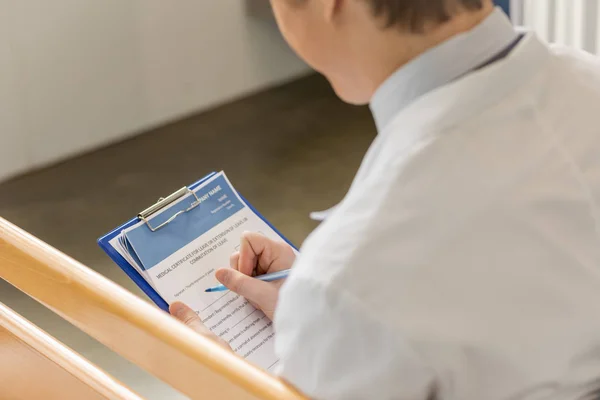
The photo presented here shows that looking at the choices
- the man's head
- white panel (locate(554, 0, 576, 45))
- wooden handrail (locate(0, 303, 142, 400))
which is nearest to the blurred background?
white panel (locate(554, 0, 576, 45))

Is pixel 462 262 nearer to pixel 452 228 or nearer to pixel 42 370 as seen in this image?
pixel 452 228

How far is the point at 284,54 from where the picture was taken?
419 cm

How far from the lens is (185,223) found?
137 cm

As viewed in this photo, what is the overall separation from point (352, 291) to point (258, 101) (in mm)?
3317

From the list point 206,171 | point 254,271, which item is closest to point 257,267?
point 254,271

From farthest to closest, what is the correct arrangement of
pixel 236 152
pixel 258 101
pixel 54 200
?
pixel 258 101, pixel 236 152, pixel 54 200

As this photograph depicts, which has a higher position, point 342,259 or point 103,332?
point 342,259

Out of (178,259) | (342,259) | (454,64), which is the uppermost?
(454,64)

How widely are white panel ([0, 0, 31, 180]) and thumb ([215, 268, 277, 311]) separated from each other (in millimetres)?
2327

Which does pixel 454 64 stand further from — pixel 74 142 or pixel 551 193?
pixel 74 142

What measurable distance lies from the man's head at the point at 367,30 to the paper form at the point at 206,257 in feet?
1.57

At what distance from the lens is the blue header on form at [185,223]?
1.31 metres

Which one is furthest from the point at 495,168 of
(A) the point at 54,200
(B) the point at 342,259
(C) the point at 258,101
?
(C) the point at 258,101

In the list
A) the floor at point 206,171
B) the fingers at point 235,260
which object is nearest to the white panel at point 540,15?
the floor at point 206,171
